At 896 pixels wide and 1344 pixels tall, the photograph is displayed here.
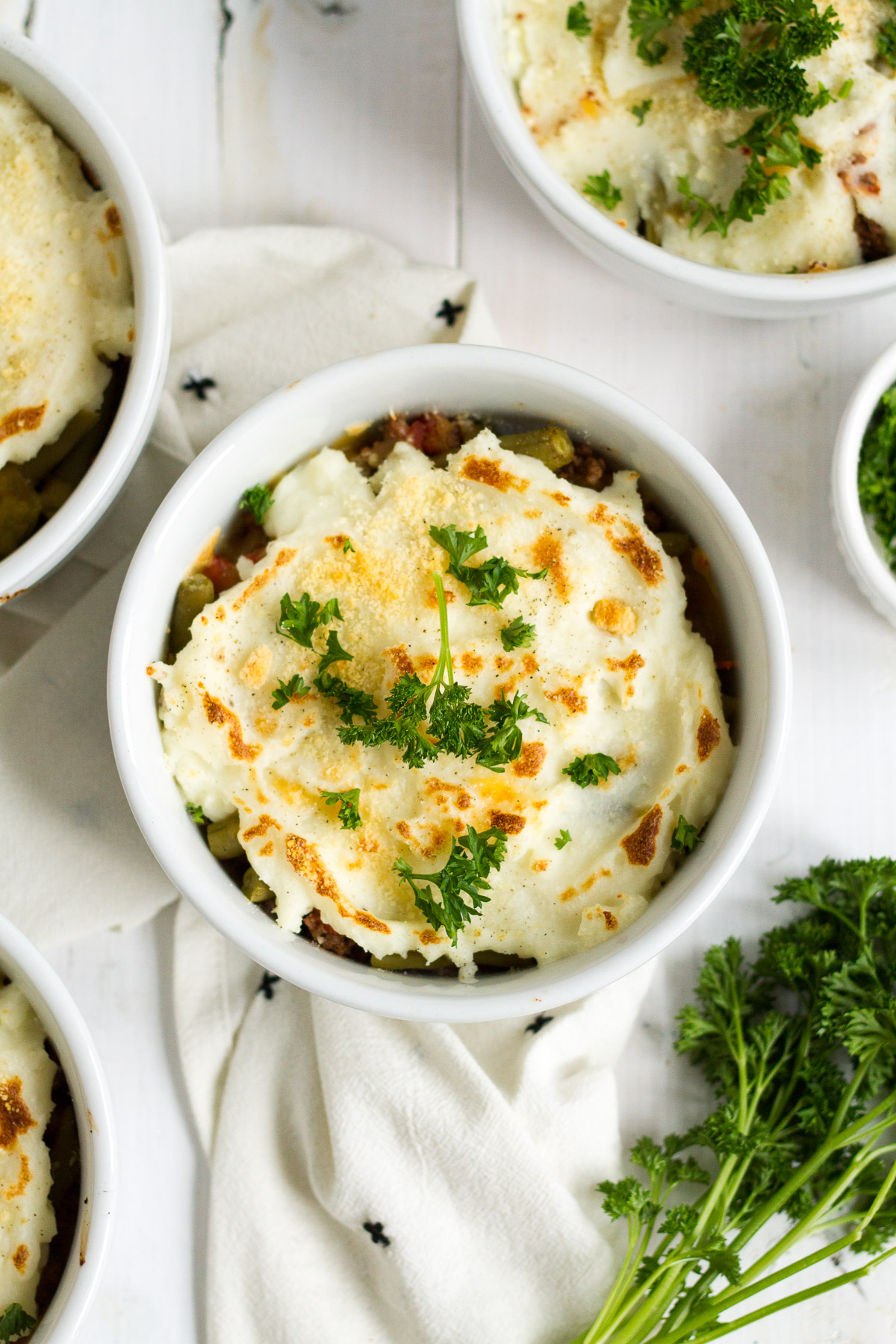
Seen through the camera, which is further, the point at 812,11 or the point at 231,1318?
the point at 231,1318

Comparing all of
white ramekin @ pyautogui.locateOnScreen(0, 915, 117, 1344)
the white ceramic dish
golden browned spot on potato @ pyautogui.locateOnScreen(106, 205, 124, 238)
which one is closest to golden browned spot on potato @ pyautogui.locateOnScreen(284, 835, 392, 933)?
white ramekin @ pyautogui.locateOnScreen(0, 915, 117, 1344)

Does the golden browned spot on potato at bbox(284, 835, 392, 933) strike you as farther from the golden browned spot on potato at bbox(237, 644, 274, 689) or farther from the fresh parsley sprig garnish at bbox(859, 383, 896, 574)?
the fresh parsley sprig garnish at bbox(859, 383, 896, 574)

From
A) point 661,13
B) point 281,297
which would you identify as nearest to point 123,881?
point 281,297

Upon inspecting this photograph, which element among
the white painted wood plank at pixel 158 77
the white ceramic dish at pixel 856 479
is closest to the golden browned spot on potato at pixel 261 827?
the white ceramic dish at pixel 856 479

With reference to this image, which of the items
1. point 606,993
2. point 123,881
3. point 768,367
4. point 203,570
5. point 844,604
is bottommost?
point 606,993

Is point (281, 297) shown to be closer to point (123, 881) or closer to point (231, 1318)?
point (123, 881)

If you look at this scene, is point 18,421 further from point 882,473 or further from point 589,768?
point 882,473

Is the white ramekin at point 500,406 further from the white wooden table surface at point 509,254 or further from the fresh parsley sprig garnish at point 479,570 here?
the white wooden table surface at point 509,254
